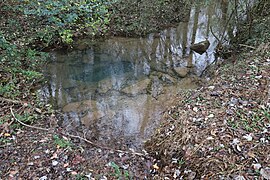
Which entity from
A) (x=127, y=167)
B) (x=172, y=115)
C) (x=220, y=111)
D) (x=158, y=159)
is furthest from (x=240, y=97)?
(x=127, y=167)

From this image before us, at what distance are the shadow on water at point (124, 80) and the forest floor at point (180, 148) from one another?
67 cm

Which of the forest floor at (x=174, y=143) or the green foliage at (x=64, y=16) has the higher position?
the green foliage at (x=64, y=16)

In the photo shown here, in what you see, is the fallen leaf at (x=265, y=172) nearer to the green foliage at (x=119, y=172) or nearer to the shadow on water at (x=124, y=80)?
the green foliage at (x=119, y=172)

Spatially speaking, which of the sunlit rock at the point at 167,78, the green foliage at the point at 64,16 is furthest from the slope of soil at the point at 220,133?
the green foliage at the point at 64,16

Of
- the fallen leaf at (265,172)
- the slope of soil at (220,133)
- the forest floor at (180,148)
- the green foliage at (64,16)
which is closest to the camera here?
the fallen leaf at (265,172)

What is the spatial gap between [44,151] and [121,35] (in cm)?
691

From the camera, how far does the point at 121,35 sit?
391 inches

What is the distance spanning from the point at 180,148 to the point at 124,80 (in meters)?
3.80

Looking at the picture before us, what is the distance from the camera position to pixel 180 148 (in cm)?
393

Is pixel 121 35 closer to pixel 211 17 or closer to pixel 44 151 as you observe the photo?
pixel 211 17

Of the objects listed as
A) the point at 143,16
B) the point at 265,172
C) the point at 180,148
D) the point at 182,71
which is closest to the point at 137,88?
the point at 182,71

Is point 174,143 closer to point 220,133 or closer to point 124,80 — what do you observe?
point 220,133

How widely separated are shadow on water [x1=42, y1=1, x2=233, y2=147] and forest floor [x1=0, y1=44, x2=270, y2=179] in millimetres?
672

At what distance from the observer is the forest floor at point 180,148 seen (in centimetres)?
341
